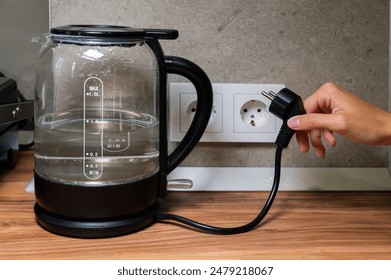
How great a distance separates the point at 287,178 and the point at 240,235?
23cm

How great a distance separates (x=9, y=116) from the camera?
34.6 inches

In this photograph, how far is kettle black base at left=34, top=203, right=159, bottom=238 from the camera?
0.67 m

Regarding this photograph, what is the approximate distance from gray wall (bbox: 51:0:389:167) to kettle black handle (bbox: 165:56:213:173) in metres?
0.18

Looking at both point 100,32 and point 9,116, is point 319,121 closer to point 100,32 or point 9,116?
point 100,32

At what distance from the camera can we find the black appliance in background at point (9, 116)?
2.87 ft

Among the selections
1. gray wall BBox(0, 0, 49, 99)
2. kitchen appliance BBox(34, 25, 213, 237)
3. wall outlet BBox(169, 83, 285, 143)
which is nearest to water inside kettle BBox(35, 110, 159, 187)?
kitchen appliance BBox(34, 25, 213, 237)

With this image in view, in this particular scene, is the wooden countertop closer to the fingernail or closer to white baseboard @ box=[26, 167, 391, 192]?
white baseboard @ box=[26, 167, 391, 192]

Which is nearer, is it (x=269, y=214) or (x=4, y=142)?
(x=269, y=214)

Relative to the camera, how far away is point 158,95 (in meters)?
0.73

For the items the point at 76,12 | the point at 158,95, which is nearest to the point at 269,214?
the point at 158,95

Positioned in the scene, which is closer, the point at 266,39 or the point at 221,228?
the point at 221,228

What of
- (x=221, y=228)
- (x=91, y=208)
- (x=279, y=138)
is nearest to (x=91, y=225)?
(x=91, y=208)
